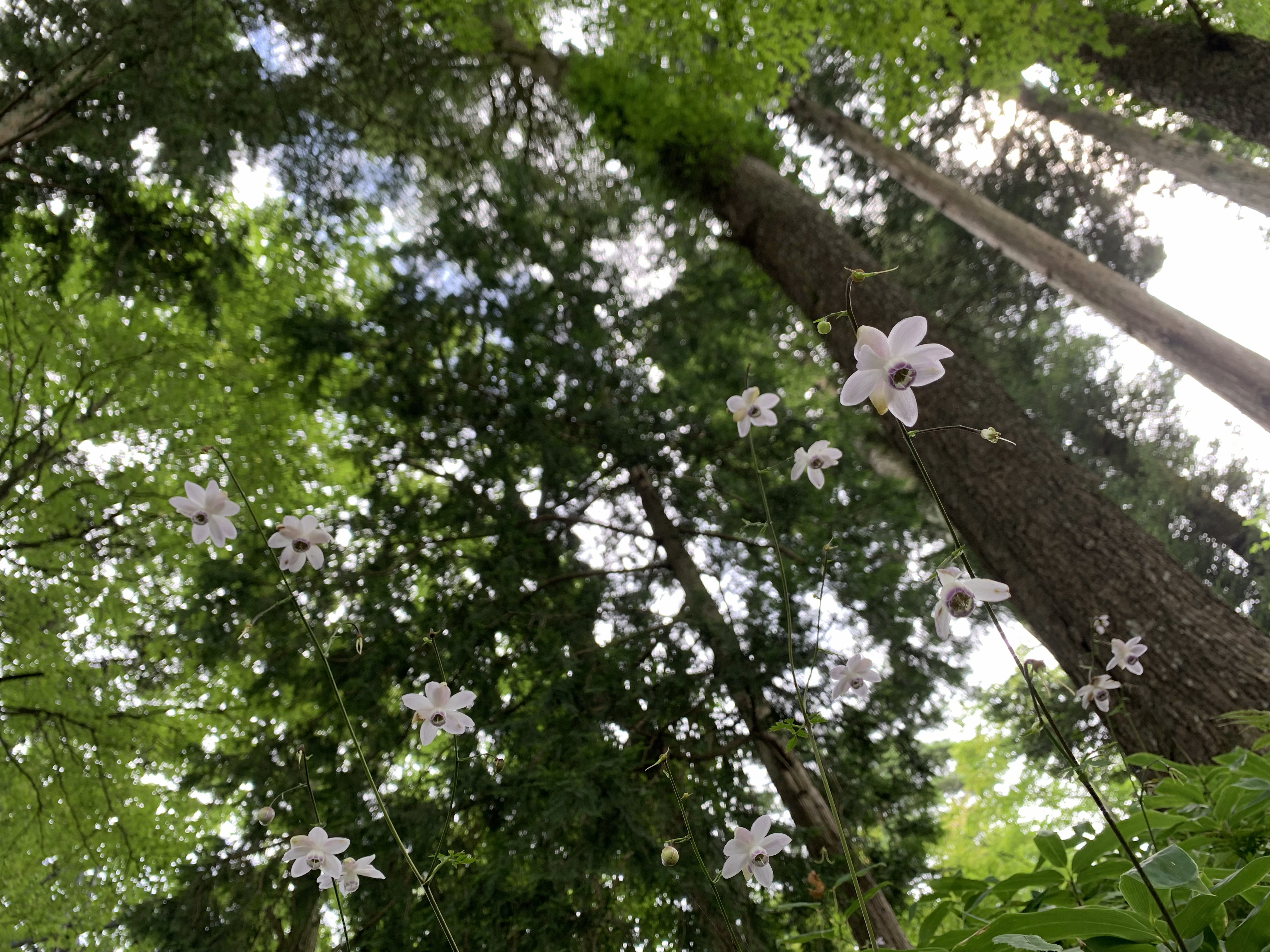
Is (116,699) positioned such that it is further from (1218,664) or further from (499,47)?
(499,47)

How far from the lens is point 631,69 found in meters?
6.82

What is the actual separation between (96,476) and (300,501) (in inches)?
59.6

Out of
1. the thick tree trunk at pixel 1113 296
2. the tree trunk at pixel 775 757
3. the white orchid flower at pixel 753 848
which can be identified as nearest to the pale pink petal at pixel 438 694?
the white orchid flower at pixel 753 848

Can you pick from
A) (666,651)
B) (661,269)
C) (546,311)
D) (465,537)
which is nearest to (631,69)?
(661,269)

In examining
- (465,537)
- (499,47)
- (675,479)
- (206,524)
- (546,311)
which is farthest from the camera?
(499,47)

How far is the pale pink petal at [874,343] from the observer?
91 cm

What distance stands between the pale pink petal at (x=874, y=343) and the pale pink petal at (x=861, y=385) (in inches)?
0.8

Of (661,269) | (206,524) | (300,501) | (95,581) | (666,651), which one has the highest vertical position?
(661,269)

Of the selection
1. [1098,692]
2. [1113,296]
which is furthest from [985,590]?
[1113,296]

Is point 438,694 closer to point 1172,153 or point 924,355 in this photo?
point 924,355

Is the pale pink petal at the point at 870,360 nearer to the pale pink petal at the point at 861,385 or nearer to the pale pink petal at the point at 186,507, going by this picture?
the pale pink petal at the point at 861,385

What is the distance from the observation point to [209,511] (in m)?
1.42

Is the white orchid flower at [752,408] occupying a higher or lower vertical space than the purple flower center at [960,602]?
higher

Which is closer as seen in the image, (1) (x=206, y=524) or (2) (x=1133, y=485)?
(1) (x=206, y=524)
